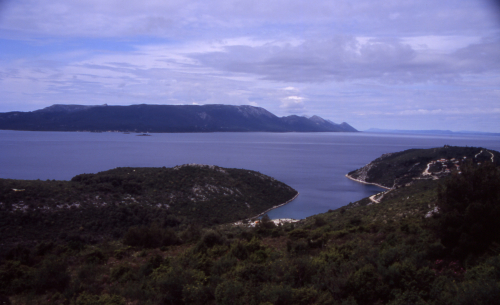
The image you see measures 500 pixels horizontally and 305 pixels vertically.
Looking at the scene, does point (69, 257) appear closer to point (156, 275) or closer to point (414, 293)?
point (156, 275)

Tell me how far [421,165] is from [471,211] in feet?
191

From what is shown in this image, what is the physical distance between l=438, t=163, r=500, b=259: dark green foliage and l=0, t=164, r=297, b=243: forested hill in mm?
22854

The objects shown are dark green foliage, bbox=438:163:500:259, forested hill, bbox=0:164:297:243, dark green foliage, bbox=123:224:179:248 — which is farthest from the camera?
forested hill, bbox=0:164:297:243

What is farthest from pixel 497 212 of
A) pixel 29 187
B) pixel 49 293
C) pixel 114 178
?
pixel 114 178

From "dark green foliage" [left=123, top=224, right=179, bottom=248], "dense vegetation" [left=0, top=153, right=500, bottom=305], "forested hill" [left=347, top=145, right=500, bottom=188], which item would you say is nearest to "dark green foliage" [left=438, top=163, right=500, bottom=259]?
"dense vegetation" [left=0, top=153, right=500, bottom=305]

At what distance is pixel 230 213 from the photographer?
120 feet

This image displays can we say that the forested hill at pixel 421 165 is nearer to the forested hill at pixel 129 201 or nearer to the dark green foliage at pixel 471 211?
the forested hill at pixel 129 201

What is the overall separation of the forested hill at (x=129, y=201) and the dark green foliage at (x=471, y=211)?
900 inches

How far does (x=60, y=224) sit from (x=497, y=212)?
28305 millimetres

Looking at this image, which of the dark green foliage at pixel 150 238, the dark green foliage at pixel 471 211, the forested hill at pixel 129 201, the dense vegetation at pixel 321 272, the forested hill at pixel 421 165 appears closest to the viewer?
the dense vegetation at pixel 321 272

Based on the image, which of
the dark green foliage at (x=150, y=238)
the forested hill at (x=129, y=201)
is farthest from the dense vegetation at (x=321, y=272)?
the forested hill at (x=129, y=201)

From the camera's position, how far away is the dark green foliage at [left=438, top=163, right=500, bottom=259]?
8352mm

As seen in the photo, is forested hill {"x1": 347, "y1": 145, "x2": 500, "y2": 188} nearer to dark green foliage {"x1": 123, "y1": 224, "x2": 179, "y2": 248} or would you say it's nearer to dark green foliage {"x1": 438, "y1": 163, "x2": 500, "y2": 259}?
dark green foliage {"x1": 438, "y1": 163, "x2": 500, "y2": 259}

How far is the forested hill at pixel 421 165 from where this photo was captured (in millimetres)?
54531
